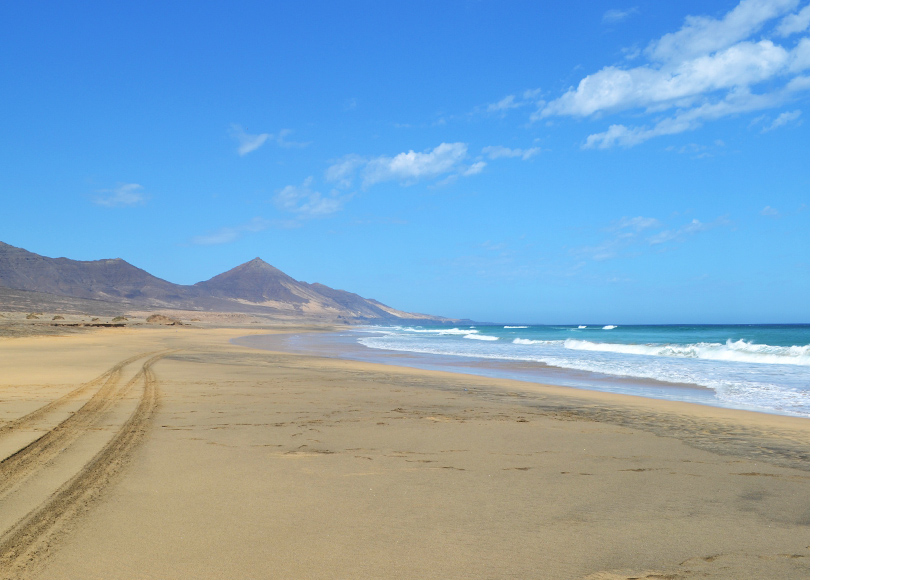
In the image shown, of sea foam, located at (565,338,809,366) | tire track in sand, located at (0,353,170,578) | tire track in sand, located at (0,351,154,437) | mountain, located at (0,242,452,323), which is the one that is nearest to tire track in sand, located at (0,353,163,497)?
tire track in sand, located at (0,351,154,437)

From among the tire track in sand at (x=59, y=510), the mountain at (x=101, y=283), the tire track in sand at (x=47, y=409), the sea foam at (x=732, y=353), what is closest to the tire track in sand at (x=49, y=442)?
the tire track in sand at (x=47, y=409)

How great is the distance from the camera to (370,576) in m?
2.86

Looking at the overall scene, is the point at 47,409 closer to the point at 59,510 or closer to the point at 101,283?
the point at 59,510

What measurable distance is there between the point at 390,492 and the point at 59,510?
2.33 m

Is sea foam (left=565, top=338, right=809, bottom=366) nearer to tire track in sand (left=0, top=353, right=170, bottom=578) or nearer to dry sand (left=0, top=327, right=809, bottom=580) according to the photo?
dry sand (left=0, top=327, right=809, bottom=580)

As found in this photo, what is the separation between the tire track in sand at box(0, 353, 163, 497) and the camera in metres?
4.42

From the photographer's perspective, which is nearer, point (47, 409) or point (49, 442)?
point (49, 442)

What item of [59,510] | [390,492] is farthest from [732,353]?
[59,510]

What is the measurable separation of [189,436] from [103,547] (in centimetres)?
324

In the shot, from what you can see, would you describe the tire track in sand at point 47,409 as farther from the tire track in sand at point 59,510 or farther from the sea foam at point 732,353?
the sea foam at point 732,353

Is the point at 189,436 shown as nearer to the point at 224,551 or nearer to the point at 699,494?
the point at 224,551

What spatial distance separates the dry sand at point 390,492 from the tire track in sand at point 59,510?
0.06 ft

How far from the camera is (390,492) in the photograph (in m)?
4.27
